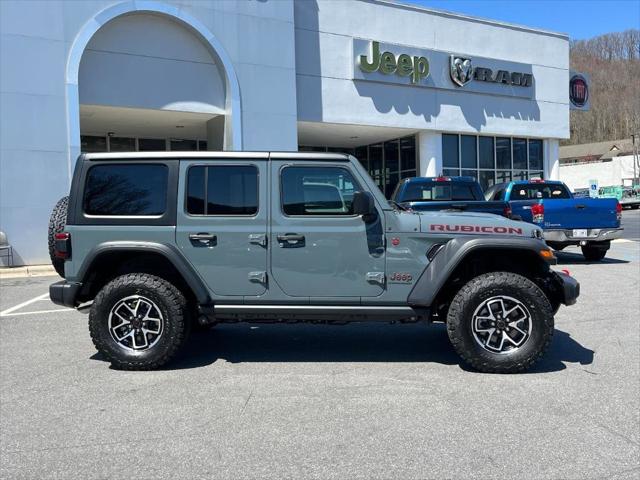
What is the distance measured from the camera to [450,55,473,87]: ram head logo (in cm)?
2139

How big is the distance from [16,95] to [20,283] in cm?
507

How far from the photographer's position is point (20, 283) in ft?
38.0

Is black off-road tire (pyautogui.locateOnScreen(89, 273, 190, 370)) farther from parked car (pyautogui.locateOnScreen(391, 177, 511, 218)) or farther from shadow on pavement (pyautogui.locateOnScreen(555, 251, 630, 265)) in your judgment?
shadow on pavement (pyautogui.locateOnScreen(555, 251, 630, 265))

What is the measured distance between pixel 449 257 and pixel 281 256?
149 centimetres

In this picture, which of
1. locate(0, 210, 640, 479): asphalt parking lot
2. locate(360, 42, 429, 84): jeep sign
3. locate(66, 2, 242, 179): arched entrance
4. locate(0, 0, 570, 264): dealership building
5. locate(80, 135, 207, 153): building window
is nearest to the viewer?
locate(0, 210, 640, 479): asphalt parking lot

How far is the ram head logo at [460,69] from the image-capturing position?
21.4 m

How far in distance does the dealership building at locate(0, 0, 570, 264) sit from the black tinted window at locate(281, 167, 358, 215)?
11198 mm

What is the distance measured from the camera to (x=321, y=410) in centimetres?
410

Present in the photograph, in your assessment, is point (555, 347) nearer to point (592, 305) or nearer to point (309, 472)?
point (592, 305)

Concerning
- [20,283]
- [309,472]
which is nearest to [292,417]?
[309,472]

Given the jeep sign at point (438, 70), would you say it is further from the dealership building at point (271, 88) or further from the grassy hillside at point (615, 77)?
the grassy hillside at point (615, 77)

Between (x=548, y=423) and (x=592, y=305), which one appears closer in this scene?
(x=548, y=423)

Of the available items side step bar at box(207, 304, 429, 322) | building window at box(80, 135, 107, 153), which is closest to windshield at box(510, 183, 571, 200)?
side step bar at box(207, 304, 429, 322)

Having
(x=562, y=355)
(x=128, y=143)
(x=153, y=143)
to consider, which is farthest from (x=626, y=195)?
(x=562, y=355)
